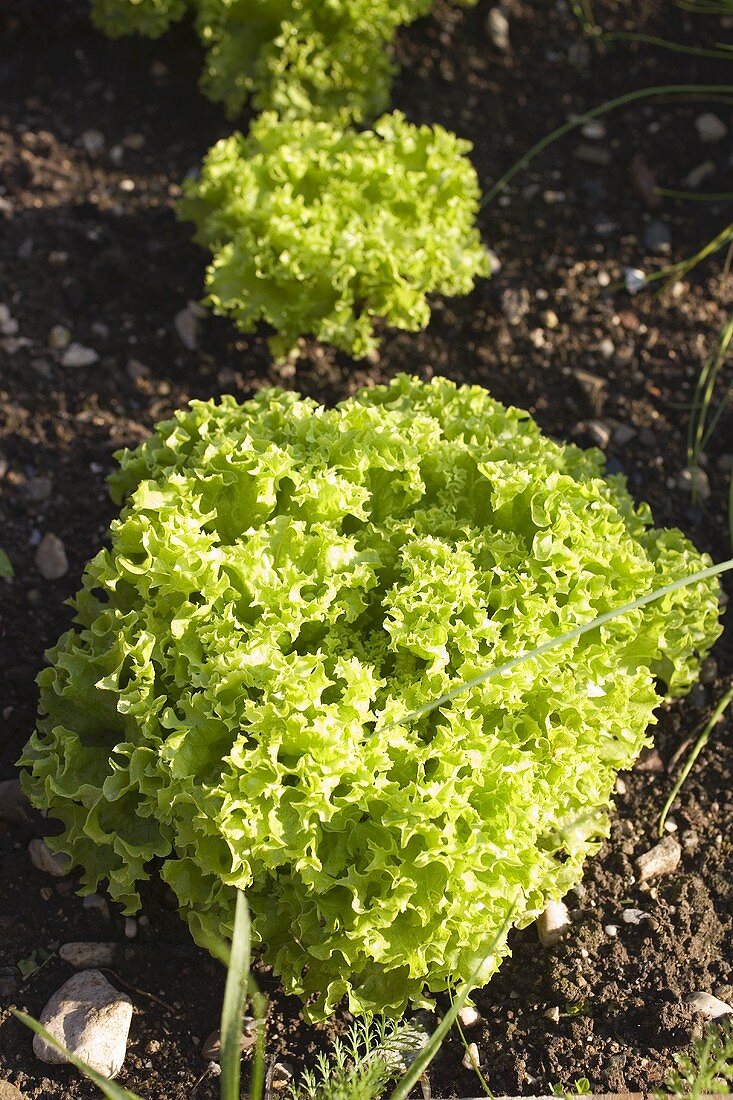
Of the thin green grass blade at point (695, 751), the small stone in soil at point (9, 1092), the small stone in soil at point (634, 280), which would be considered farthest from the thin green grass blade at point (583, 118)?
the small stone in soil at point (9, 1092)

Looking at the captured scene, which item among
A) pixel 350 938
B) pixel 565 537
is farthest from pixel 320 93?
pixel 350 938

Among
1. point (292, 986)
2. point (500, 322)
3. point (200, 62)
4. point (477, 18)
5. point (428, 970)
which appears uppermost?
point (477, 18)

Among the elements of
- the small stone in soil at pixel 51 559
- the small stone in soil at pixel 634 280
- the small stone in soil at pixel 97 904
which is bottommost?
the small stone in soil at pixel 97 904

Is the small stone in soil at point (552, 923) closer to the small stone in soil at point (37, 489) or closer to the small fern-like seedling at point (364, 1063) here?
the small fern-like seedling at point (364, 1063)

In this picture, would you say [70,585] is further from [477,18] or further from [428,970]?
[477,18]

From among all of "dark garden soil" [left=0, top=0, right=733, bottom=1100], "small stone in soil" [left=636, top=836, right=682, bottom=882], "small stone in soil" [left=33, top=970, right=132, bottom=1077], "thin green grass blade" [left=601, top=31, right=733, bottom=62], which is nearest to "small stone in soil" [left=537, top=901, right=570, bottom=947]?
"dark garden soil" [left=0, top=0, right=733, bottom=1100]

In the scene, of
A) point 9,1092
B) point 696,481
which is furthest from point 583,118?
point 9,1092
